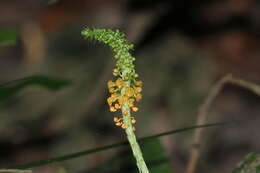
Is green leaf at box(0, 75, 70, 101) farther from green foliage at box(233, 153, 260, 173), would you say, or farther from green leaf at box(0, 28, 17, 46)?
green foliage at box(233, 153, 260, 173)

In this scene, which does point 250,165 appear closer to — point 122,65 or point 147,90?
point 122,65

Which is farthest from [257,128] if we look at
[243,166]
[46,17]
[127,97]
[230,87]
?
[127,97]

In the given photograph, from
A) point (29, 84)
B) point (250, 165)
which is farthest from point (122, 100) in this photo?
point (29, 84)

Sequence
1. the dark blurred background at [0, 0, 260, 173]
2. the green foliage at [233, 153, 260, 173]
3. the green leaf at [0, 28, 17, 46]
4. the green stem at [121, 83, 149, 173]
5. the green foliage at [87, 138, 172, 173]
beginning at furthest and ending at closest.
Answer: the dark blurred background at [0, 0, 260, 173]
the green leaf at [0, 28, 17, 46]
the green foliage at [87, 138, 172, 173]
the green foliage at [233, 153, 260, 173]
the green stem at [121, 83, 149, 173]

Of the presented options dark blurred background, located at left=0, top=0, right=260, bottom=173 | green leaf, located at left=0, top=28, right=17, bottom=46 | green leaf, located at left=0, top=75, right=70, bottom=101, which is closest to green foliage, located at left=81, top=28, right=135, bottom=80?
green leaf, located at left=0, top=75, right=70, bottom=101

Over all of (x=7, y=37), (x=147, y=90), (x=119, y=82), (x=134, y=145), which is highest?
(x=147, y=90)

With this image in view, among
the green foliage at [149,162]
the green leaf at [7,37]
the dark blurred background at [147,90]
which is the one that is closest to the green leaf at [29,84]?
the green leaf at [7,37]
